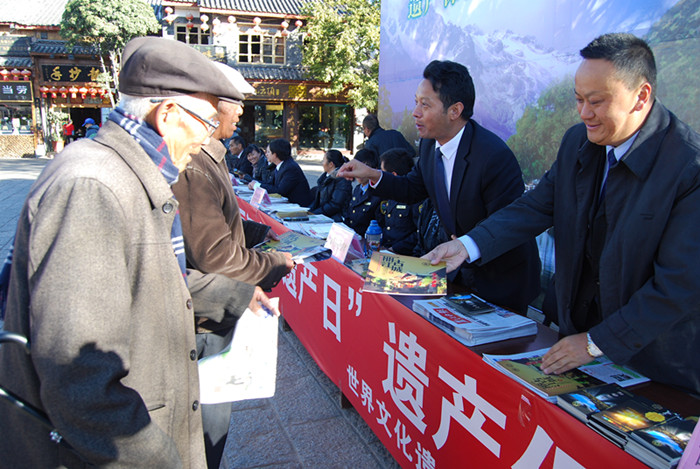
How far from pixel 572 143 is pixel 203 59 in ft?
4.06

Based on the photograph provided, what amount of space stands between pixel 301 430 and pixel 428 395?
995 mm

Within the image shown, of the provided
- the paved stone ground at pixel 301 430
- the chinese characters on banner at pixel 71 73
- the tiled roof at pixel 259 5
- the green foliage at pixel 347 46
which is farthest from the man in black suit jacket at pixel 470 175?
the chinese characters on banner at pixel 71 73

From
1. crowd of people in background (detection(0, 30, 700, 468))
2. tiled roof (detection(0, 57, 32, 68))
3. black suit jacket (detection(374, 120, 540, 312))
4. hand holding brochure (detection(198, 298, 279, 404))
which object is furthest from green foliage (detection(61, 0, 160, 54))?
hand holding brochure (detection(198, 298, 279, 404))

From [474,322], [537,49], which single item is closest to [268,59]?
[537,49]

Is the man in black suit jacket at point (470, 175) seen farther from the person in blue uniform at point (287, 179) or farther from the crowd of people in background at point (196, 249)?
the person in blue uniform at point (287, 179)

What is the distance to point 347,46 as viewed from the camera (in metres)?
16.4

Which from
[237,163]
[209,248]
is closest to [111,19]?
[237,163]

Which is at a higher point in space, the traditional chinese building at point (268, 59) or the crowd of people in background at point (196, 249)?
the traditional chinese building at point (268, 59)

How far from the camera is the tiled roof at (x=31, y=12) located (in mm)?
18969

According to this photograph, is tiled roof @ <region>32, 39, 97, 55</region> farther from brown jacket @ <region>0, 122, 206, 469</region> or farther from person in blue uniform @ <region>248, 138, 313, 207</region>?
brown jacket @ <region>0, 122, 206, 469</region>

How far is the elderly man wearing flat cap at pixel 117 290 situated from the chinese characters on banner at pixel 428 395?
0.85 meters

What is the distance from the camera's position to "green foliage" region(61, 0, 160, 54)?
16062mm

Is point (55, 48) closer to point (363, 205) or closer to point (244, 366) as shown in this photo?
point (363, 205)

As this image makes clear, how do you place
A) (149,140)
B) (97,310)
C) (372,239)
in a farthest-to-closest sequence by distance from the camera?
(372,239) → (149,140) → (97,310)
